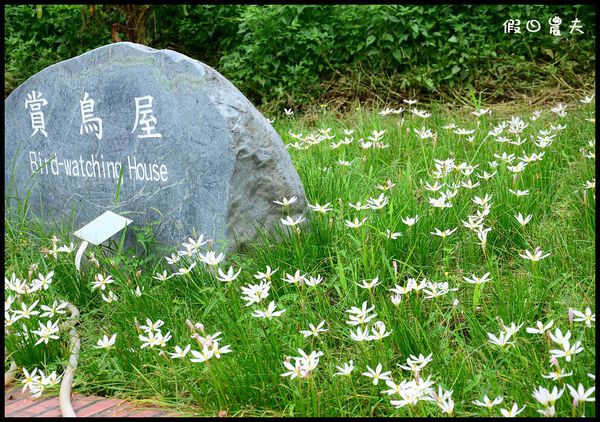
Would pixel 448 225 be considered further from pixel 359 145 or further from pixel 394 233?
pixel 359 145

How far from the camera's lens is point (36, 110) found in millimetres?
4602

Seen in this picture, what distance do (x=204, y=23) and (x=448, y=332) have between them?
5775mm

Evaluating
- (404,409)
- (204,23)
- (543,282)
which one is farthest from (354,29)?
(404,409)

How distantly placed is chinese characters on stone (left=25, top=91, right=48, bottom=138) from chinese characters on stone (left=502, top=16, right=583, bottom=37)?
417cm

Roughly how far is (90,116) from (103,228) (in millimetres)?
800

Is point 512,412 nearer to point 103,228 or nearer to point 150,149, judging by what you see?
point 103,228


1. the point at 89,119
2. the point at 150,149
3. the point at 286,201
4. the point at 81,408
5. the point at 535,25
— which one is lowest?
the point at 81,408

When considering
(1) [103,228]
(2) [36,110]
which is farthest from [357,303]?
(2) [36,110]

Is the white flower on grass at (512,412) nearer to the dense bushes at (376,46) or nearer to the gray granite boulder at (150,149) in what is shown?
the gray granite boulder at (150,149)

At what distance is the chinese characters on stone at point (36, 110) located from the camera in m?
4.57

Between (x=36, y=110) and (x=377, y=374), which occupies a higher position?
(x=36, y=110)

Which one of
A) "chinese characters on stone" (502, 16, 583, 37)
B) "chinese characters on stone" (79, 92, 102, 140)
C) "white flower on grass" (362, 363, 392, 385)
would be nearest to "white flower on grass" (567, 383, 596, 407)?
"white flower on grass" (362, 363, 392, 385)

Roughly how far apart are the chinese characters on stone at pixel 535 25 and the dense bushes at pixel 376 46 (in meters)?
0.04

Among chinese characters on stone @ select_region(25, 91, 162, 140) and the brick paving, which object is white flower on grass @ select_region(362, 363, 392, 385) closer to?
the brick paving
